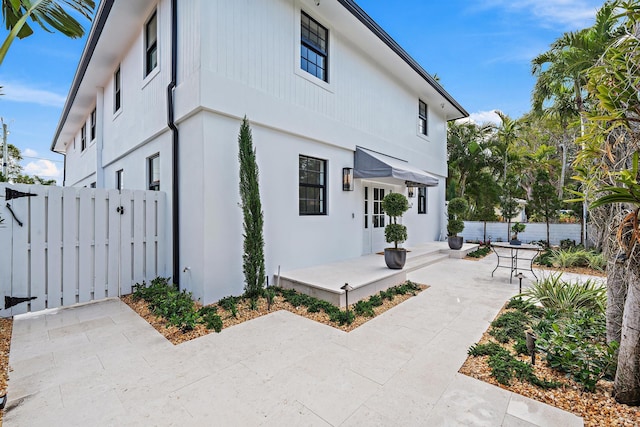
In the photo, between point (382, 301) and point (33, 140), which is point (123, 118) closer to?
point (382, 301)

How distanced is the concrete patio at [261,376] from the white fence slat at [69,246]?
533mm

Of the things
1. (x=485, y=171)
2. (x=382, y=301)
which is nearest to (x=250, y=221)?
(x=382, y=301)

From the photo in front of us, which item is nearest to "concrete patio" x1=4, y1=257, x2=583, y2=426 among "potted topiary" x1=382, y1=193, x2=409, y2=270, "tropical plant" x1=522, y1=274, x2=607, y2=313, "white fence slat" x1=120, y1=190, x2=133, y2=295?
"white fence slat" x1=120, y1=190, x2=133, y2=295

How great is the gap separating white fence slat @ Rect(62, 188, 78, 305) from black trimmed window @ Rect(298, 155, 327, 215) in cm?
469

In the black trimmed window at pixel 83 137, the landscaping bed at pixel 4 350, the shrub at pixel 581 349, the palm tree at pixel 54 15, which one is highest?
the black trimmed window at pixel 83 137

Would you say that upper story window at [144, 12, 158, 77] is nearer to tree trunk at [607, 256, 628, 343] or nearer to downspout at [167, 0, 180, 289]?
downspout at [167, 0, 180, 289]

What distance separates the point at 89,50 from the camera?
9000mm

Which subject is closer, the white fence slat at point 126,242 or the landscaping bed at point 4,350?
the landscaping bed at point 4,350

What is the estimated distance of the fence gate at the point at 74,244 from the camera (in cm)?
488

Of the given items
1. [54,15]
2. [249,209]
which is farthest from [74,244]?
[54,15]

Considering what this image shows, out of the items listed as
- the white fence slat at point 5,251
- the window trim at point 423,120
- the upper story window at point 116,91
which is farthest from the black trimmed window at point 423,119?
the white fence slat at point 5,251

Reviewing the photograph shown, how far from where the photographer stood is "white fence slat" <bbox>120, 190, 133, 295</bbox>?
6.02 metres

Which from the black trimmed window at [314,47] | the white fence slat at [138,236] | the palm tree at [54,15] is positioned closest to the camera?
the palm tree at [54,15]

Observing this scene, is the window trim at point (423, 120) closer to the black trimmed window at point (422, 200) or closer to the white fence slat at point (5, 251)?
the black trimmed window at point (422, 200)
